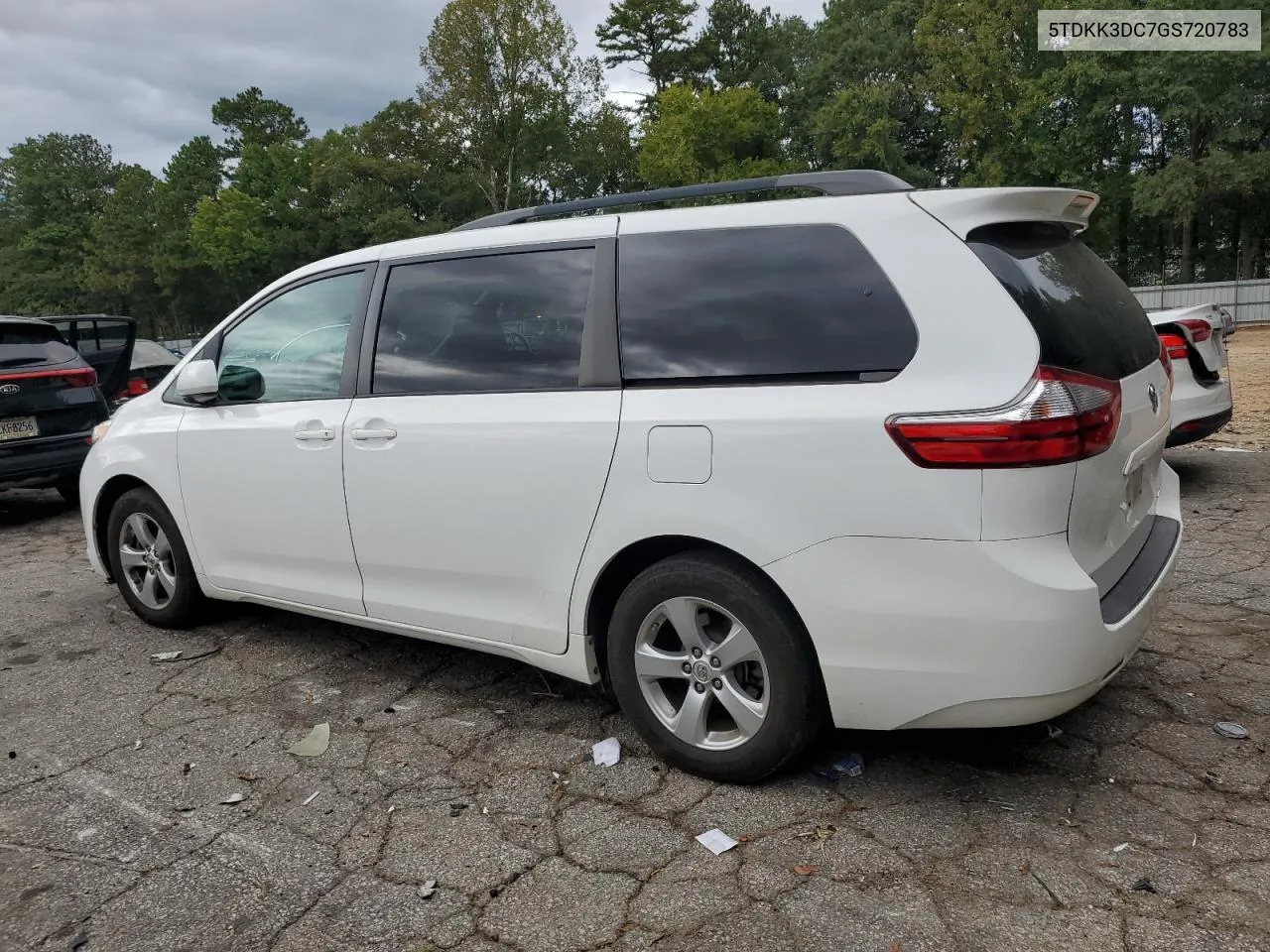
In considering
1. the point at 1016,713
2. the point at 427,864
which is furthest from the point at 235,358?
the point at 1016,713

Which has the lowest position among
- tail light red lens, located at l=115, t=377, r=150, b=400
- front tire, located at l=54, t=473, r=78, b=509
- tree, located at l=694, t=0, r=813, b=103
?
front tire, located at l=54, t=473, r=78, b=509

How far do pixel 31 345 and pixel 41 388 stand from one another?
43 centimetres

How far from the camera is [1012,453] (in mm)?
2201

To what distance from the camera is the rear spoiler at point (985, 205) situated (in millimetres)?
2438

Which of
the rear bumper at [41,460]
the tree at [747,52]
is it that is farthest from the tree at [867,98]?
the rear bumper at [41,460]

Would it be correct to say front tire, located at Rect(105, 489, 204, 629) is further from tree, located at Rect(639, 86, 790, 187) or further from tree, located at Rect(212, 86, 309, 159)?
tree, located at Rect(212, 86, 309, 159)

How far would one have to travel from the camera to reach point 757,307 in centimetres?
261

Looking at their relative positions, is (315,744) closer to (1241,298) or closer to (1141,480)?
(1141,480)

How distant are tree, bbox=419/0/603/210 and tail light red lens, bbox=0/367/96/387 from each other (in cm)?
3625

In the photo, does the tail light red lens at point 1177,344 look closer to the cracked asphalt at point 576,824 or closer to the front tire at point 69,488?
the cracked asphalt at point 576,824

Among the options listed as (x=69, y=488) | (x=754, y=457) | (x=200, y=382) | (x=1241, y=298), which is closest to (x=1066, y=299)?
(x=754, y=457)

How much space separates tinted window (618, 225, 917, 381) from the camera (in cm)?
243

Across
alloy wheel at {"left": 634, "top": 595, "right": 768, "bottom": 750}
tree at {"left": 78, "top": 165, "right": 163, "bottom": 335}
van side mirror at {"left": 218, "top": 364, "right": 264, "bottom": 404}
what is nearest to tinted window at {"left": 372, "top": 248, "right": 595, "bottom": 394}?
van side mirror at {"left": 218, "top": 364, "right": 264, "bottom": 404}

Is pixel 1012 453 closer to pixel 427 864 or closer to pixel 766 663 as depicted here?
pixel 766 663
